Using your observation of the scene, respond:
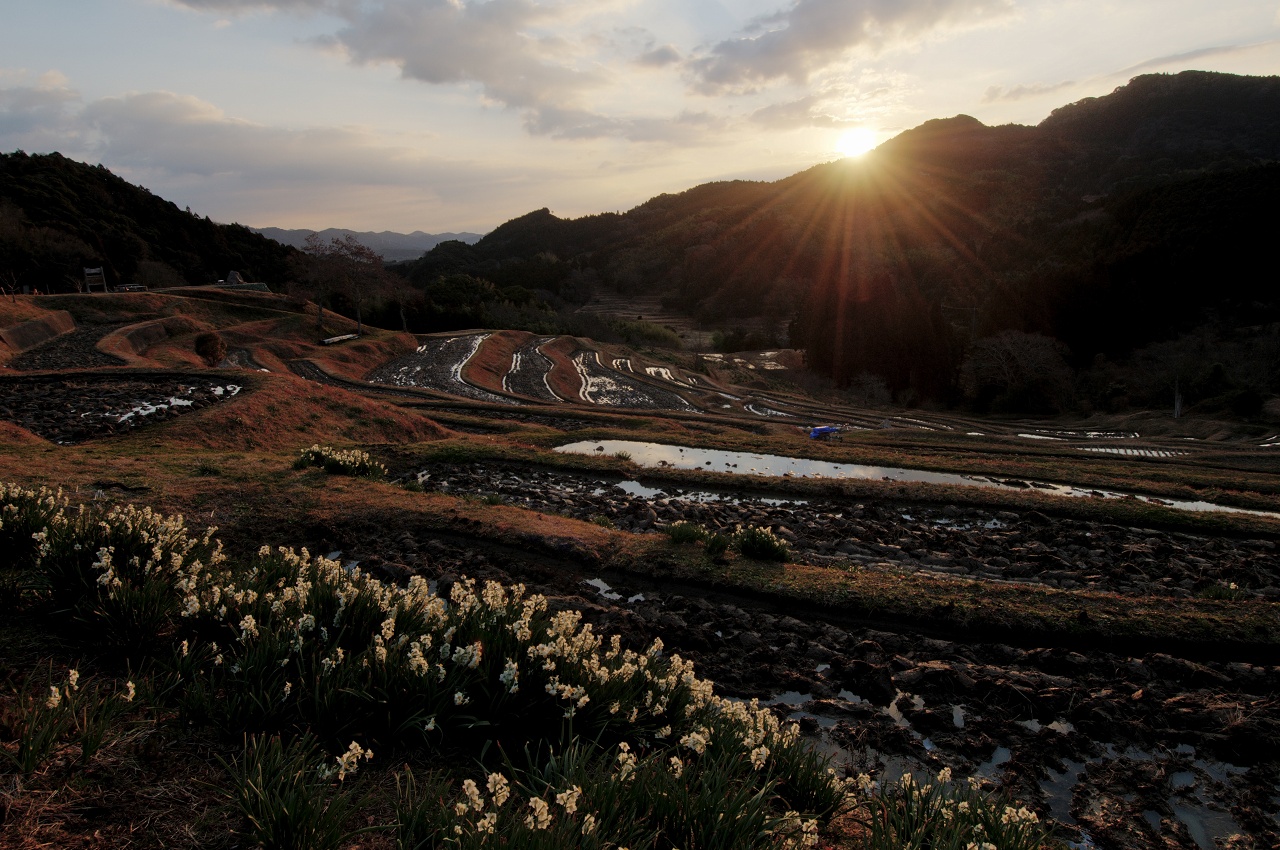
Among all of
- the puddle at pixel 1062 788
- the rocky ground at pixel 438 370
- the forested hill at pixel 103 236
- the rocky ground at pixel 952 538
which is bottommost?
the rocky ground at pixel 952 538

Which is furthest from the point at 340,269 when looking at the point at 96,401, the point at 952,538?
the point at 952,538

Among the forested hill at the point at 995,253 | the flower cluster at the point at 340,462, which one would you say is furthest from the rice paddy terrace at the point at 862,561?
the forested hill at the point at 995,253

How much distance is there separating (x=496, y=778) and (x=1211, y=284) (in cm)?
9059

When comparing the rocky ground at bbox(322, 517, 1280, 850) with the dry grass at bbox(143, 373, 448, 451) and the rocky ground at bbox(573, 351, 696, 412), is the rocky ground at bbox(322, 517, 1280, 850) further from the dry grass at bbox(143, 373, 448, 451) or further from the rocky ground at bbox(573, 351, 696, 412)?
the rocky ground at bbox(573, 351, 696, 412)

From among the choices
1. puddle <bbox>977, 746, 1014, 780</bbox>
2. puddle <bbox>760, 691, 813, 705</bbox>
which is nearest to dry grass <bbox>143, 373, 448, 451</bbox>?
puddle <bbox>760, 691, 813, 705</bbox>

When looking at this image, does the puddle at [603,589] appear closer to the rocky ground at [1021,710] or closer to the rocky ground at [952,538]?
the rocky ground at [1021,710]

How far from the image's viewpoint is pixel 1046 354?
59.0 metres

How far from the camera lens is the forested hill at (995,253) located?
2665 inches

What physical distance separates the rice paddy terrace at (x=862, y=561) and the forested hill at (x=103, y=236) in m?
51.1

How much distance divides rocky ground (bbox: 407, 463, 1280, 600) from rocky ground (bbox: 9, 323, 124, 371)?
25213mm

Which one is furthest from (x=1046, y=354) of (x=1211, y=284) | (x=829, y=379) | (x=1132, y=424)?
(x=1211, y=284)

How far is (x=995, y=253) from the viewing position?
347ft

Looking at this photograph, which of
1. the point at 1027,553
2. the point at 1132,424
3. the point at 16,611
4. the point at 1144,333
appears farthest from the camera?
the point at 1144,333

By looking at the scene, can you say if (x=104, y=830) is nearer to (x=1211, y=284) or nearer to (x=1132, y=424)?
(x=1132, y=424)
